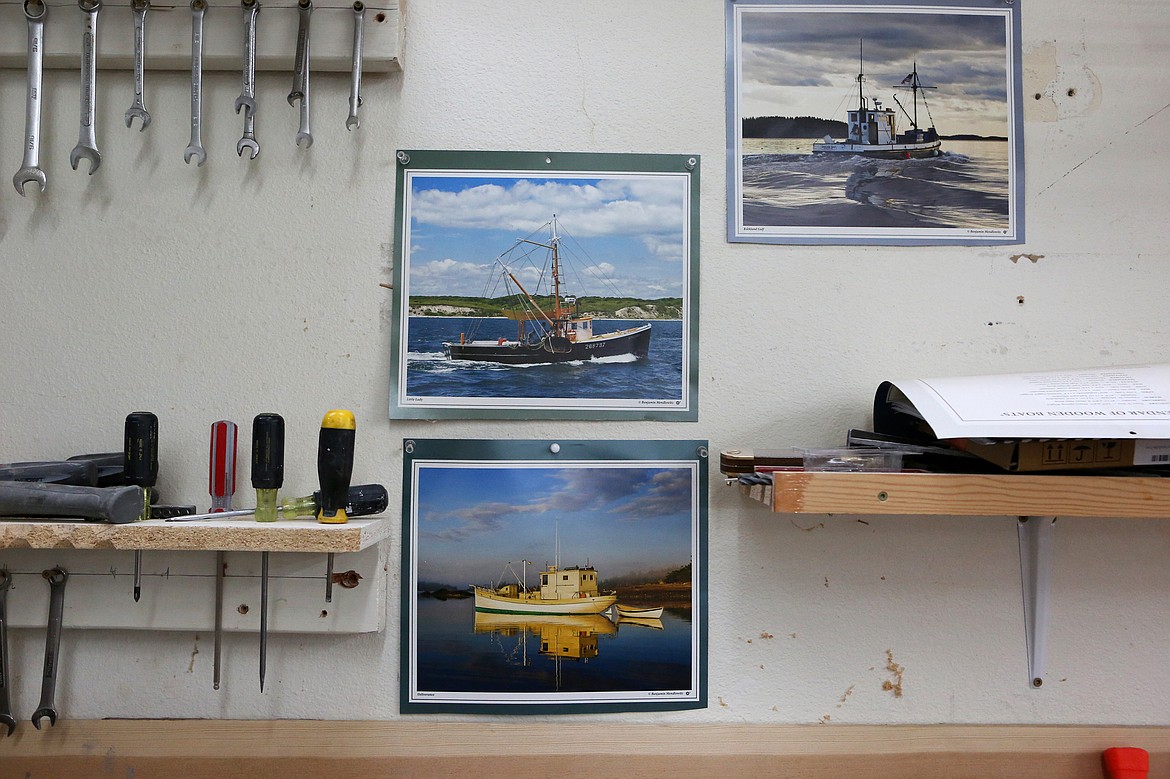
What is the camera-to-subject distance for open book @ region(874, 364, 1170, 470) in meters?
0.77

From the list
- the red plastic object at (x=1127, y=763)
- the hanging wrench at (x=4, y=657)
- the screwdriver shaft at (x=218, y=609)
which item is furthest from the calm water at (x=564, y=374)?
the red plastic object at (x=1127, y=763)

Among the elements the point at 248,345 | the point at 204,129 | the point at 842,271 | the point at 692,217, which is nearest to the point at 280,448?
the point at 248,345

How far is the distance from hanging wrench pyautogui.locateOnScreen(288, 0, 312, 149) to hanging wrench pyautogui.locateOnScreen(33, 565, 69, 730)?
Result: 631mm

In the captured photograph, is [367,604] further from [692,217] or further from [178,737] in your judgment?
[692,217]

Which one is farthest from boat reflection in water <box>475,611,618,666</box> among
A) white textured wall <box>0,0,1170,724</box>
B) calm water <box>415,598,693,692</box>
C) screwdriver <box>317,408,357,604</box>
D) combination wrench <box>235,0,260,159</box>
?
combination wrench <box>235,0,260,159</box>

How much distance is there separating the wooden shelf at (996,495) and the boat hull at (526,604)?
1.06 ft

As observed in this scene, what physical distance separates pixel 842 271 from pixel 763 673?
1.81 feet

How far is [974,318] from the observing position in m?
1.02

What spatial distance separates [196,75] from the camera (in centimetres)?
95

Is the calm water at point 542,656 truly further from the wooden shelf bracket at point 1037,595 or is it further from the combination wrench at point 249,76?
the combination wrench at point 249,76

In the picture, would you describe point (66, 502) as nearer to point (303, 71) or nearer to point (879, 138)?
point (303, 71)

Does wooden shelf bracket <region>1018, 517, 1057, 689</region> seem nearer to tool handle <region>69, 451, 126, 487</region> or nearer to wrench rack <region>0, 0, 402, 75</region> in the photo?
wrench rack <region>0, 0, 402, 75</region>

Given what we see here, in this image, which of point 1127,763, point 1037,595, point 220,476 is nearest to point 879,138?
point 1037,595

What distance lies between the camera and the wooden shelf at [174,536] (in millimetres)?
787
